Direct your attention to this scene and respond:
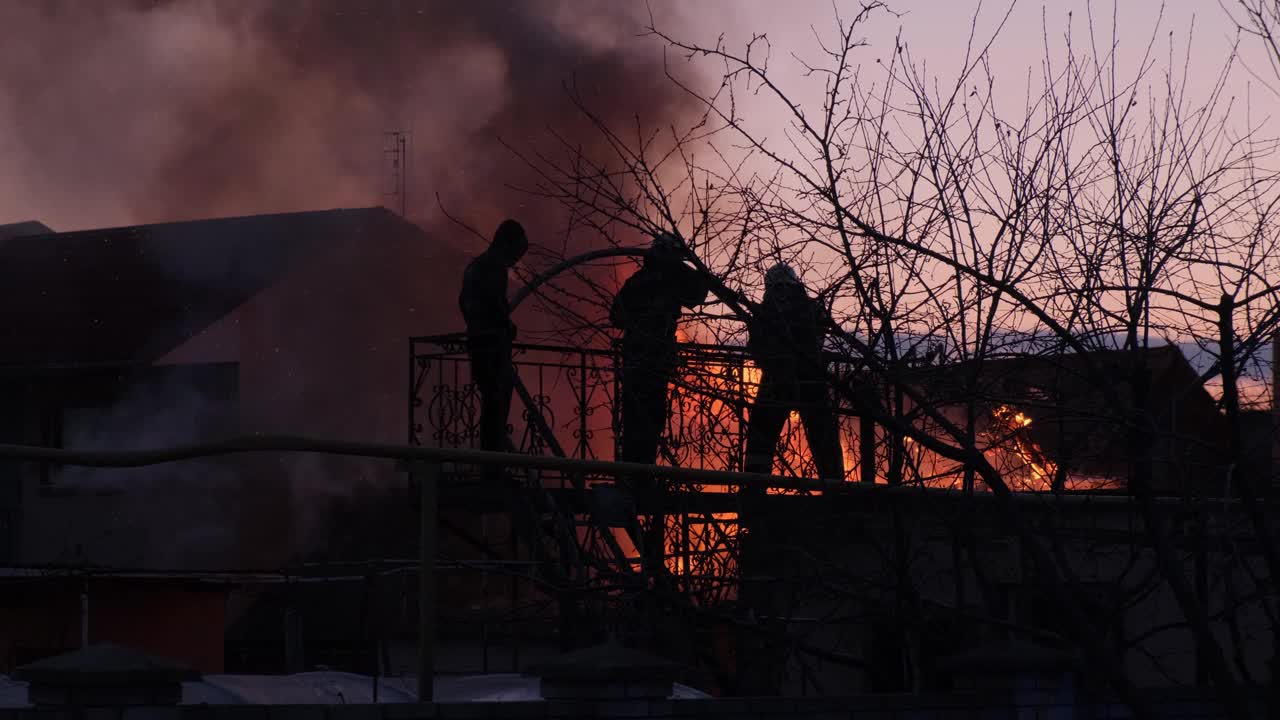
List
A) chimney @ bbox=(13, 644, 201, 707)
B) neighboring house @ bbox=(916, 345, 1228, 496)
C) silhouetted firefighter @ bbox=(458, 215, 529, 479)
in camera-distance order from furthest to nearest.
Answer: silhouetted firefighter @ bbox=(458, 215, 529, 479) → neighboring house @ bbox=(916, 345, 1228, 496) → chimney @ bbox=(13, 644, 201, 707)

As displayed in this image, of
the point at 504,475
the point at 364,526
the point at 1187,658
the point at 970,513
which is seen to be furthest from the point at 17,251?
the point at 970,513

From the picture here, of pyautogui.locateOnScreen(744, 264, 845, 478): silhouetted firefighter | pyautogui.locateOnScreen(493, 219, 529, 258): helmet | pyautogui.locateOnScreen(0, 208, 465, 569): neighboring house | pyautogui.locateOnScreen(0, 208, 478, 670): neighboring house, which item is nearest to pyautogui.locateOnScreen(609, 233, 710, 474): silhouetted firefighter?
pyautogui.locateOnScreen(744, 264, 845, 478): silhouetted firefighter

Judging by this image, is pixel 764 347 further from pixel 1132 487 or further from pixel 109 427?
pixel 109 427

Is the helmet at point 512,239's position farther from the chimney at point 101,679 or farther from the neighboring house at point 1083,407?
the chimney at point 101,679

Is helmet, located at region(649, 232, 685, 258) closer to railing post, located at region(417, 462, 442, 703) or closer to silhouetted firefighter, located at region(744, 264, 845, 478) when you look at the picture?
silhouetted firefighter, located at region(744, 264, 845, 478)

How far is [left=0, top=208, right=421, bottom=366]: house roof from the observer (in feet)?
87.1

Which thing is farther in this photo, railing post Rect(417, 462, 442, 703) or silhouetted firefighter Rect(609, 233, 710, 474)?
silhouetted firefighter Rect(609, 233, 710, 474)

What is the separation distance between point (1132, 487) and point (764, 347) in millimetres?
1916

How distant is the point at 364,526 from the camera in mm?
28828

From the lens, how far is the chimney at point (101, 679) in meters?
4.91

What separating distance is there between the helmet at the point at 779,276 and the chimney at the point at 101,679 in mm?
3443

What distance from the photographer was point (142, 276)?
94.4 feet

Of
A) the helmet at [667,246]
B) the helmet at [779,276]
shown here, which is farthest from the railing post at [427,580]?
the helmet at [779,276]

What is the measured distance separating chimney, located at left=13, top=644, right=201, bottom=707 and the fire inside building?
4.26ft
